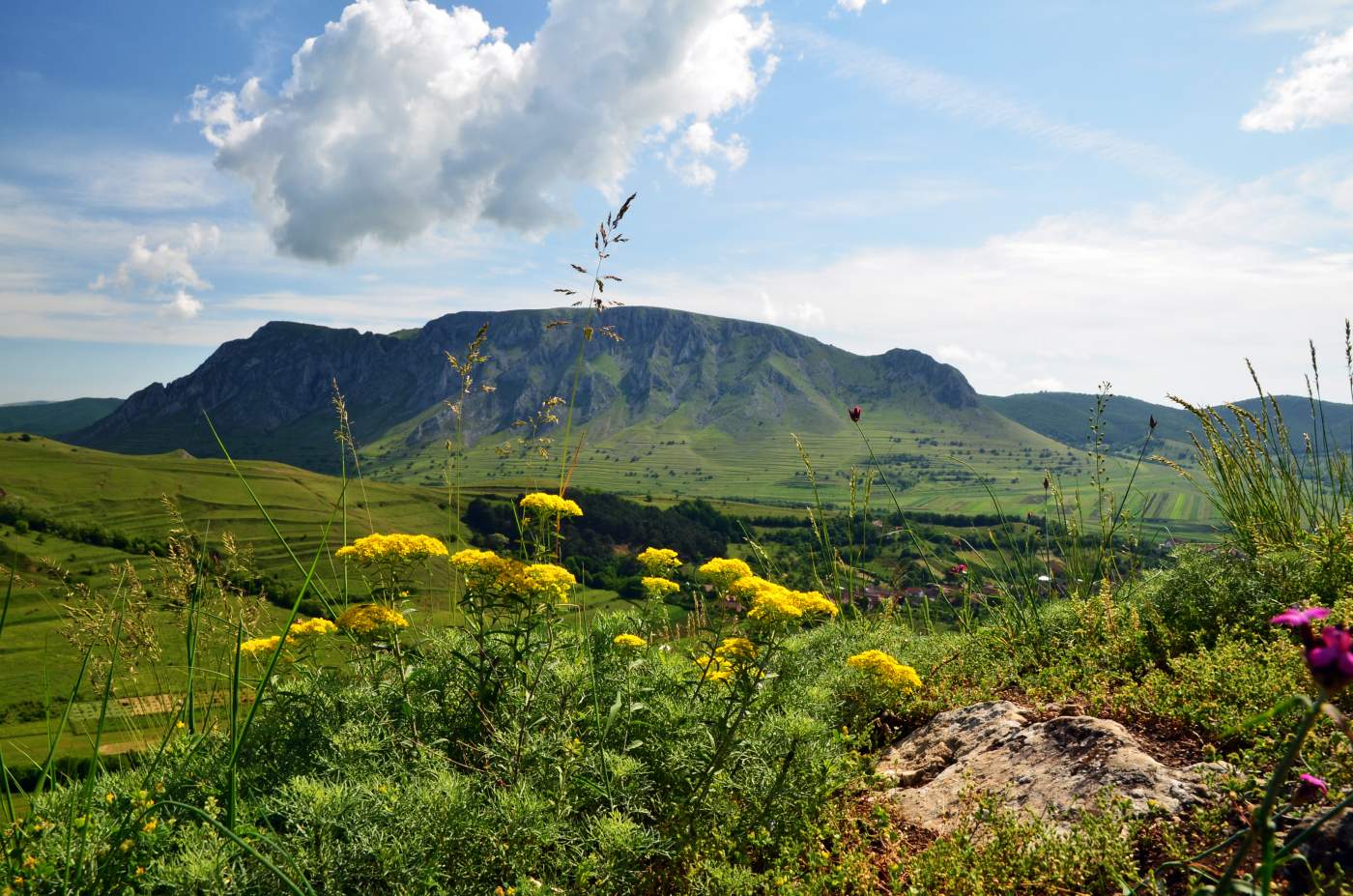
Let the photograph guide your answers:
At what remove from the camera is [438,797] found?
12.0ft

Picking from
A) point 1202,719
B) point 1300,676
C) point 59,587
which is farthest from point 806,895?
point 59,587

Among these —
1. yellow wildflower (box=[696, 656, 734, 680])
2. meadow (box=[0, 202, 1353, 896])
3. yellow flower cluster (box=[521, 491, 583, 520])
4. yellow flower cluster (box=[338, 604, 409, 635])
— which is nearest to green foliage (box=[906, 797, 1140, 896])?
meadow (box=[0, 202, 1353, 896])

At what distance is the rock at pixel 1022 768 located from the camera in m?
3.93

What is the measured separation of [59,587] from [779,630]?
6.18 meters

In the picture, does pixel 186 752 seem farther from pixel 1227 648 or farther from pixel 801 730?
pixel 1227 648

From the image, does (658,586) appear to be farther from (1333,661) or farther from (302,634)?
(1333,661)

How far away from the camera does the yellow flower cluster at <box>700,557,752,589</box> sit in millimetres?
5367

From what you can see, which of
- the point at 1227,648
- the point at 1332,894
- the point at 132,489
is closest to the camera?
the point at 1332,894

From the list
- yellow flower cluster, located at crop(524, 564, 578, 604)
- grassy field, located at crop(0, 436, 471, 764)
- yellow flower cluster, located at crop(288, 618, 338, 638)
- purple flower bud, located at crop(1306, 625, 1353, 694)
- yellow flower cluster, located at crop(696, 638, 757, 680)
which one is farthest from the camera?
grassy field, located at crop(0, 436, 471, 764)

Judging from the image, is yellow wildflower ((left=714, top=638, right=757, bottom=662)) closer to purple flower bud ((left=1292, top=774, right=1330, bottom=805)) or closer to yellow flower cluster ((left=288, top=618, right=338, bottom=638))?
purple flower bud ((left=1292, top=774, right=1330, bottom=805))

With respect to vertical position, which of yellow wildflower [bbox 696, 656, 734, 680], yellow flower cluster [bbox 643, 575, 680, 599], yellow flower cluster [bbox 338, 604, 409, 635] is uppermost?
yellow flower cluster [bbox 338, 604, 409, 635]

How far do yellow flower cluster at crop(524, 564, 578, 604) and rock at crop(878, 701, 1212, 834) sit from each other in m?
2.84

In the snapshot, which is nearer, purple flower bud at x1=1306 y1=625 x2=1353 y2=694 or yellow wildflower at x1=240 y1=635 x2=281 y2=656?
purple flower bud at x1=1306 y1=625 x2=1353 y2=694

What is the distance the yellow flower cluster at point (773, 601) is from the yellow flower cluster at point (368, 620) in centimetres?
257
